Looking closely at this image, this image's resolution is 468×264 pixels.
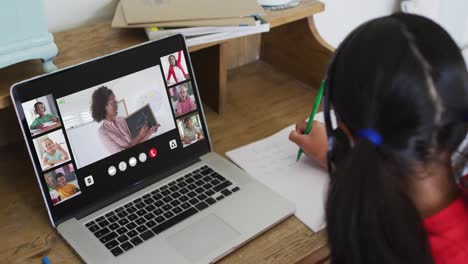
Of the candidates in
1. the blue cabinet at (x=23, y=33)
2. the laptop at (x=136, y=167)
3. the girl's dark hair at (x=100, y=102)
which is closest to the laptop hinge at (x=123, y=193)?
the laptop at (x=136, y=167)

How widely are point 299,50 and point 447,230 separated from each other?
730mm

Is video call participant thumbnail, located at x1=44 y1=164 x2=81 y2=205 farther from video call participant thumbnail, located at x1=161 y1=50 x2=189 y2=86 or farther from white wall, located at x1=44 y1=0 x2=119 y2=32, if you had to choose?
white wall, located at x1=44 y1=0 x2=119 y2=32

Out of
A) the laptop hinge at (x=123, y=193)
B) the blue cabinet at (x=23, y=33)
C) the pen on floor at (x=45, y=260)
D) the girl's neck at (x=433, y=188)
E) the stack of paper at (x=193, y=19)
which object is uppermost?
the blue cabinet at (x=23, y=33)

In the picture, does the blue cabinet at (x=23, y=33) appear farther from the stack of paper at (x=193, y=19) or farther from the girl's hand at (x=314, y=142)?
the girl's hand at (x=314, y=142)

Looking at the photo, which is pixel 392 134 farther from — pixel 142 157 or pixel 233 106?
pixel 233 106

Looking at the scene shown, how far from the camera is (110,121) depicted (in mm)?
931

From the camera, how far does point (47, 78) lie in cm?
85

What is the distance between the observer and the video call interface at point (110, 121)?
0.87 meters

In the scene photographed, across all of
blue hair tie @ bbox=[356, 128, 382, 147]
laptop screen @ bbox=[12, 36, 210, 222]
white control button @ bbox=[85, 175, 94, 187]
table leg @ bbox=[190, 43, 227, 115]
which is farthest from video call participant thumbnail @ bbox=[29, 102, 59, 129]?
blue hair tie @ bbox=[356, 128, 382, 147]

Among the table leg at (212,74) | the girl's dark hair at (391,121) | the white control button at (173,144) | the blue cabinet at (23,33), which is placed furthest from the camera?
the table leg at (212,74)

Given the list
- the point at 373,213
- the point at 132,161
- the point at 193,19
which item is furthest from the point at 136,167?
the point at 373,213

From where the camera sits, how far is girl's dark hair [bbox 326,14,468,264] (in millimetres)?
584

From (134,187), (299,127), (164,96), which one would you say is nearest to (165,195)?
(134,187)

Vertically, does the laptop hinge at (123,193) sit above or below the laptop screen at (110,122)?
below
